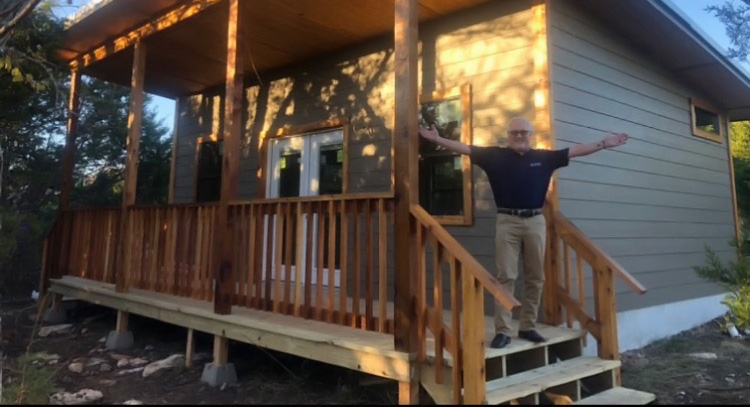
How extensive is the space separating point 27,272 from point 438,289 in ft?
28.4

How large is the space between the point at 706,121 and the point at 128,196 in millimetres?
7456

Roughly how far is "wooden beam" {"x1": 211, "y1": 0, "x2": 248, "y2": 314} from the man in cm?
189

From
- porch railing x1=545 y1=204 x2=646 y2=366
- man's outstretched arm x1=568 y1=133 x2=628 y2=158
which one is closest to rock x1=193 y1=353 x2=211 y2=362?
porch railing x1=545 y1=204 x2=646 y2=366

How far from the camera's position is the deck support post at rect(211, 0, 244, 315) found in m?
4.25

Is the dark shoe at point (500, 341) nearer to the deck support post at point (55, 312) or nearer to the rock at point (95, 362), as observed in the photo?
the rock at point (95, 362)

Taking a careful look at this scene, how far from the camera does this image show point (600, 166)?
4.76 metres

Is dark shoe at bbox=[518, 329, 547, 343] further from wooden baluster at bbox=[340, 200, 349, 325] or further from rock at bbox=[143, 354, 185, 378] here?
rock at bbox=[143, 354, 185, 378]

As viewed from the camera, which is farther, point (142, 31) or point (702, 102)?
point (702, 102)

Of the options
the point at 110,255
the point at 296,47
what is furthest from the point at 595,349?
the point at 110,255

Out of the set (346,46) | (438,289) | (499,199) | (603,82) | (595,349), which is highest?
(346,46)

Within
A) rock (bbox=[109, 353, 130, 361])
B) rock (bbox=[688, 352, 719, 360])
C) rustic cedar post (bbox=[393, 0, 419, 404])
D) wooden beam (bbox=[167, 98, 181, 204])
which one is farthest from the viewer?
wooden beam (bbox=[167, 98, 181, 204])

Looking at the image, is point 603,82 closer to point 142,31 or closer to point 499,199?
point 499,199

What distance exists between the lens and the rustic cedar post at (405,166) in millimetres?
3033

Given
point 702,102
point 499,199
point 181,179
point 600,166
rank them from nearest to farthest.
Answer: point 499,199, point 600,166, point 702,102, point 181,179
